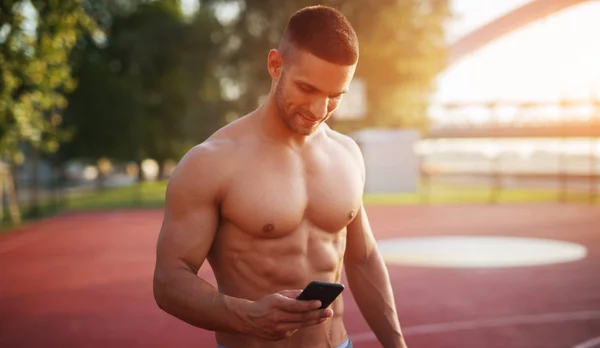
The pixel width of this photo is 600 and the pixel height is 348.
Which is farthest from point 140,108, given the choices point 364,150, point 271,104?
point 271,104

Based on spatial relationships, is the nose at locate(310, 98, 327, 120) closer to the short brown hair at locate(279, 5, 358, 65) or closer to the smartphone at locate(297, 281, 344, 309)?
the short brown hair at locate(279, 5, 358, 65)

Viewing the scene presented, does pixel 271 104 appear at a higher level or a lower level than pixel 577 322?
higher

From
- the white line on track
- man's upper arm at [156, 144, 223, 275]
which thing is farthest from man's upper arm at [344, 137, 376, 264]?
the white line on track

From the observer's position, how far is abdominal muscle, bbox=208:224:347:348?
2.45 meters

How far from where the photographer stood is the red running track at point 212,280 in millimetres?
7898

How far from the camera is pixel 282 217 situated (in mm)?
2461

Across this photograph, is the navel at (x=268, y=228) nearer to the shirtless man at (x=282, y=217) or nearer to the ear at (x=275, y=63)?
the shirtless man at (x=282, y=217)

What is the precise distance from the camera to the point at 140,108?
35.6 metres

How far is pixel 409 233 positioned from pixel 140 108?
20885mm

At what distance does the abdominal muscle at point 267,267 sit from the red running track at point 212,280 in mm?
5186

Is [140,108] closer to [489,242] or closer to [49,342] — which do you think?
[489,242]

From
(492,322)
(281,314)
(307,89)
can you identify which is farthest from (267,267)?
(492,322)

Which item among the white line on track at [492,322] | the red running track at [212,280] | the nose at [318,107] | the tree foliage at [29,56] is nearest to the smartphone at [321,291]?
the nose at [318,107]

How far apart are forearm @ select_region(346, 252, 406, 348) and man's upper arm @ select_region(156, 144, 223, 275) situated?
0.68 m
